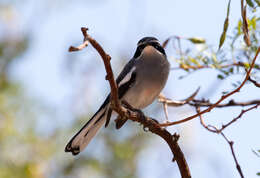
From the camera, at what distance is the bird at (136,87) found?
312 centimetres

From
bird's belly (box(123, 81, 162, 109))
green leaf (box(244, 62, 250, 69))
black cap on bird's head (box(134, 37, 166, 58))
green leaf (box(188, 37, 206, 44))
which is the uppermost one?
green leaf (box(244, 62, 250, 69))

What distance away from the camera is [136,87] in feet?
10.9

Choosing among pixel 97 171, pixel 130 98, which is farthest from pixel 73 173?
pixel 130 98

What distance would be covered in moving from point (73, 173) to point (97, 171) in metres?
0.24

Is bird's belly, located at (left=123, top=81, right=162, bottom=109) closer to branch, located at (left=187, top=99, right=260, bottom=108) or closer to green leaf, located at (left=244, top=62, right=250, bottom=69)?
branch, located at (left=187, top=99, right=260, bottom=108)

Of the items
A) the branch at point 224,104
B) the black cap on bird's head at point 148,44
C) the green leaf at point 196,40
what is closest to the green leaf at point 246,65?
the branch at point 224,104

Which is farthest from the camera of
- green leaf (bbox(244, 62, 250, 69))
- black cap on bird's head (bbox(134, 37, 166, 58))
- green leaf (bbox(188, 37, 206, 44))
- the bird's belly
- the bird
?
black cap on bird's head (bbox(134, 37, 166, 58))

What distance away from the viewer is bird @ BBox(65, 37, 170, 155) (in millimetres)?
3125

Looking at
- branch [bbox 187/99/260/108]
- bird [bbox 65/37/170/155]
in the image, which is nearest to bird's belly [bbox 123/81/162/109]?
bird [bbox 65/37/170/155]

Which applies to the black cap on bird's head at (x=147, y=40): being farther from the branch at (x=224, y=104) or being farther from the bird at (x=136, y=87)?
the branch at (x=224, y=104)

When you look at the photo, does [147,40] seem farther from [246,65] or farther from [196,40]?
[246,65]

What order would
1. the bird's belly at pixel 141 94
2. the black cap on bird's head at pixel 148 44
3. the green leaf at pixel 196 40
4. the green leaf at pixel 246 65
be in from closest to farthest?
1. the green leaf at pixel 246 65
2. the green leaf at pixel 196 40
3. the bird's belly at pixel 141 94
4. the black cap on bird's head at pixel 148 44

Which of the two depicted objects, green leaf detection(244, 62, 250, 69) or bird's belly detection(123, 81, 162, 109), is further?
bird's belly detection(123, 81, 162, 109)

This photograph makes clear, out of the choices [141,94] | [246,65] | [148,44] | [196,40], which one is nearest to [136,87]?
[141,94]
